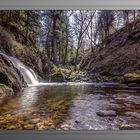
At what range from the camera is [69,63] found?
272 cm

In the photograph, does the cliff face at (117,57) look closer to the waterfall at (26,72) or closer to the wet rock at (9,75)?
the waterfall at (26,72)

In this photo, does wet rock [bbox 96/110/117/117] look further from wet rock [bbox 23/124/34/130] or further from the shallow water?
wet rock [bbox 23/124/34/130]

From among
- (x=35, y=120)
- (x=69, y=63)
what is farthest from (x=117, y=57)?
(x=35, y=120)

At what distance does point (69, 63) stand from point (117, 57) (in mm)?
500

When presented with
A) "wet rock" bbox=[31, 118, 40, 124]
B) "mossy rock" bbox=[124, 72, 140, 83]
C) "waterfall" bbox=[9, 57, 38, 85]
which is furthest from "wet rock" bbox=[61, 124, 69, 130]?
"mossy rock" bbox=[124, 72, 140, 83]

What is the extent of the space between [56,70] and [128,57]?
75 cm

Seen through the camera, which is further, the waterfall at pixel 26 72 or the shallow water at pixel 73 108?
the waterfall at pixel 26 72

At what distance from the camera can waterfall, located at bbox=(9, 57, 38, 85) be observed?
269cm

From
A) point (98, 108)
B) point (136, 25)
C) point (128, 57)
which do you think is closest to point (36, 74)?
point (98, 108)

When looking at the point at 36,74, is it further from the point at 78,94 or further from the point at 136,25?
the point at 136,25

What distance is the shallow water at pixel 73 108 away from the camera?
2514 millimetres

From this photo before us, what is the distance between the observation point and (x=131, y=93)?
2.62 m

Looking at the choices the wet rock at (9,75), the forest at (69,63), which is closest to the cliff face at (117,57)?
the forest at (69,63)
